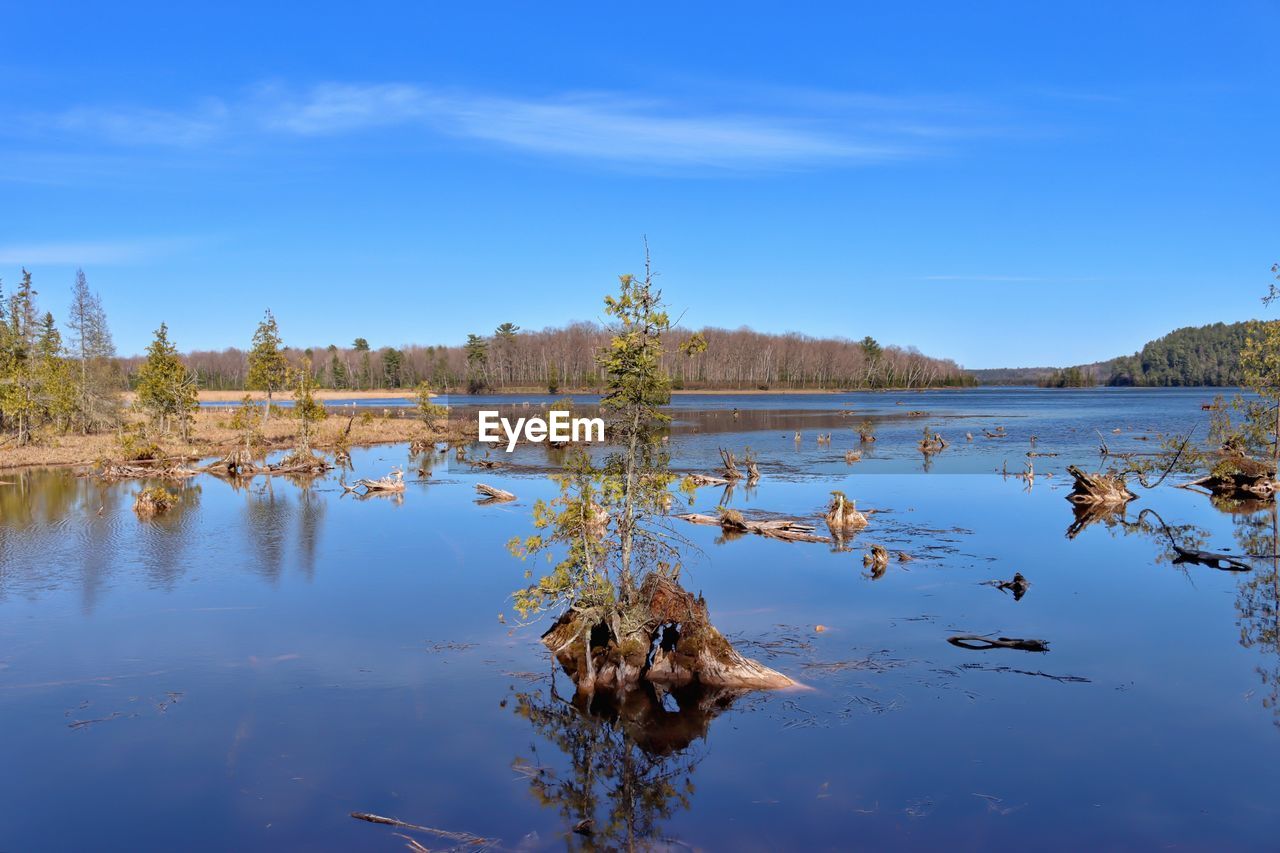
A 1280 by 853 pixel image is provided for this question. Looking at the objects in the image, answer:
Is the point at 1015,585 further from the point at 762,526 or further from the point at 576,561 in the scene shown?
the point at 576,561

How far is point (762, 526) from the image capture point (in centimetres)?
2652

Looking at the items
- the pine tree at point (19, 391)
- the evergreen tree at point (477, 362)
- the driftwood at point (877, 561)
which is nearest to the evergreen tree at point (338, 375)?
the evergreen tree at point (477, 362)

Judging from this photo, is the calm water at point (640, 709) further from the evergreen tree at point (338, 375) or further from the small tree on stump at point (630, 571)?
the evergreen tree at point (338, 375)

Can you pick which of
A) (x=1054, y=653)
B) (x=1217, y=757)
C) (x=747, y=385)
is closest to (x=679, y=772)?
(x=1217, y=757)

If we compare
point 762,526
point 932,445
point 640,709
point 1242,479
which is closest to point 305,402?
point 762,526

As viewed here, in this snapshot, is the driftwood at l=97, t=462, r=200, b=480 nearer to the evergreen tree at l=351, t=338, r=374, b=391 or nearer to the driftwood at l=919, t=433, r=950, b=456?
the driftwood at l=919, t=433, r=950, b=456

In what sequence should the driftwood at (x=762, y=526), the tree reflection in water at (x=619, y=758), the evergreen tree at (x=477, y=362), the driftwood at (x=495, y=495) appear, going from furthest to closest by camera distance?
1. the evergreen tree at (x=477, y=362)
2. the driftwood at (x=495, y=495)
3. the driftwood at (x=762, y=526)
4. the tree reflection in water at (x=619, y=758)

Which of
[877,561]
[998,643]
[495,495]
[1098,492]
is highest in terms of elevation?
[1098,492]

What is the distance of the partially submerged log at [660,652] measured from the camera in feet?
46.3

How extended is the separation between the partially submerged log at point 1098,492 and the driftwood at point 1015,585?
13873 mm

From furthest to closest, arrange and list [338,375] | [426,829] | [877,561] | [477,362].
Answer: [338,375] < [477,362] < [877,561] < [426,829]

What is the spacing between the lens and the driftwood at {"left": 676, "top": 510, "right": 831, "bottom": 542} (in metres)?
25.8

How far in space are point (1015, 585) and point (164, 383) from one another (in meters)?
46.4

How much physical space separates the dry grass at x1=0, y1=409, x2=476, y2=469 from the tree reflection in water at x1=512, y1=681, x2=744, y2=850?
114ft
